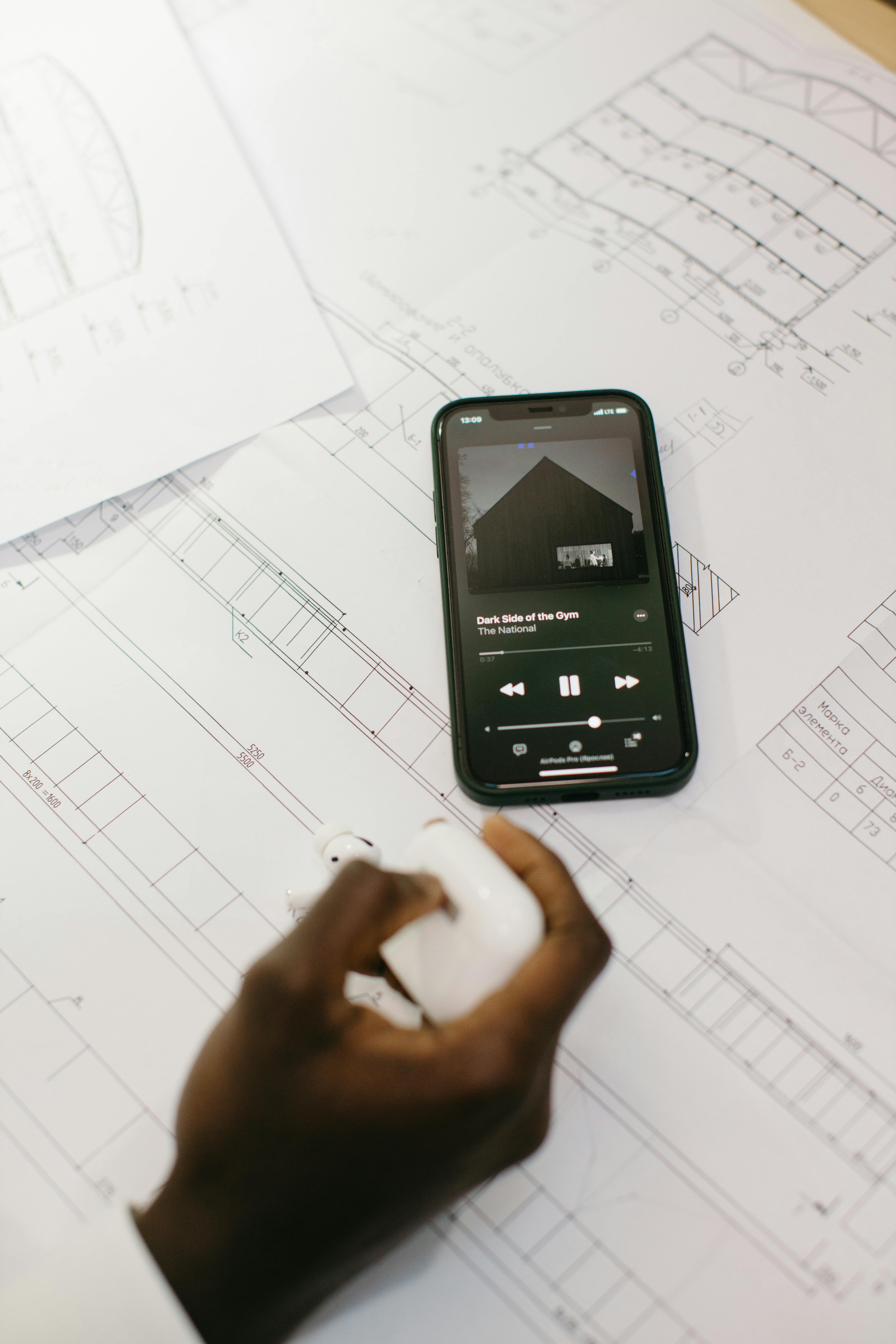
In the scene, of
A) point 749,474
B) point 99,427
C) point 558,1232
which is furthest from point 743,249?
point 558,1232

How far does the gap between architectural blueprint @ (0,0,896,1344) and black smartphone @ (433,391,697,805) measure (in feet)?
0.09

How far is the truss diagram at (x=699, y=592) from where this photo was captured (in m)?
0.60

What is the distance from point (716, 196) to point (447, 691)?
527mm

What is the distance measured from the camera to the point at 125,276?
2.28 feet

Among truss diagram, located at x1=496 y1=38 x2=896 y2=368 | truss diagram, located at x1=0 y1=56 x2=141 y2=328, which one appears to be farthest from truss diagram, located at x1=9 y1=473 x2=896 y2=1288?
truss diagram, located at x1=496 y1=38 x2=896 y2=368

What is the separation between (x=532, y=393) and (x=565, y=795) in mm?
320

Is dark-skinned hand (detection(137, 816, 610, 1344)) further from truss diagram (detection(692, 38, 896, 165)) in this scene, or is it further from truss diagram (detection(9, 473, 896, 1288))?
truss diagram (detection(692, 38, 896, 165))

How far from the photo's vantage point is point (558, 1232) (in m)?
0.45

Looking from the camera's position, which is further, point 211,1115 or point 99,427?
point 99,427

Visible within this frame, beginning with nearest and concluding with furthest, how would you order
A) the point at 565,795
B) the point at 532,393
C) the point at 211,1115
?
the point at 211,1115, the point at 565,795, the point at 532,393

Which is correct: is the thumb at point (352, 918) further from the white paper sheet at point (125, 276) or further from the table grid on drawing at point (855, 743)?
the white paper sheet at point (125, 276)

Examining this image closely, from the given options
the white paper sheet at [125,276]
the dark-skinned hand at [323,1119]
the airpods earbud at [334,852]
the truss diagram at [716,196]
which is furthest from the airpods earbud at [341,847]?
the truss diagram at [716,196]

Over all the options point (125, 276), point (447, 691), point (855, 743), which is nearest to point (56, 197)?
point (125, 276)

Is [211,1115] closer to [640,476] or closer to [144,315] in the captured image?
[640,476]
